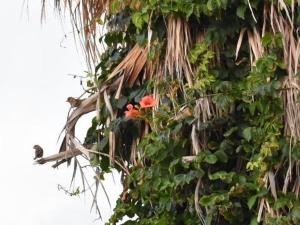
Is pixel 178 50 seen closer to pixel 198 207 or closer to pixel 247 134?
pixel 247 134

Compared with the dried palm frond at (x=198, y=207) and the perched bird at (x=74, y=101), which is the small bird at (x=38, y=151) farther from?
the dried palm frond at (x=198, y=207)

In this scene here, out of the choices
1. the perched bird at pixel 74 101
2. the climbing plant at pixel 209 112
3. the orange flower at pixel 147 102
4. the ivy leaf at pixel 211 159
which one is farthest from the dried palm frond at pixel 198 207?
the perched bird at pixel 74 101

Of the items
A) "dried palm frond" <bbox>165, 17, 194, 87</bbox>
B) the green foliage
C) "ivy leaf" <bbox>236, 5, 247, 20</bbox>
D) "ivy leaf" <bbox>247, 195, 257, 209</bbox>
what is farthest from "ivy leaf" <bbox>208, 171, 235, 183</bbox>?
"ivy leaf" <bbox>236, 5, 247, 20</bbox>

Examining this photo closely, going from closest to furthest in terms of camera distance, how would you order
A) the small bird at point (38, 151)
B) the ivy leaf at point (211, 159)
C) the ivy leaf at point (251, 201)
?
the ivy leaf at point (251, 201) → the ivy leaf at point (211, 159) → the small bird at point (38, 151)

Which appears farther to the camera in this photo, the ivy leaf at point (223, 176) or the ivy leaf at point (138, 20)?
the ivy leaf at point (138, 20)

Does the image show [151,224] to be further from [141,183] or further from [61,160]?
[61,160]

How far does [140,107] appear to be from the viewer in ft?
16.7

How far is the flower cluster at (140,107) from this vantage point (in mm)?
5000

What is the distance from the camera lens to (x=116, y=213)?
17.7 ft

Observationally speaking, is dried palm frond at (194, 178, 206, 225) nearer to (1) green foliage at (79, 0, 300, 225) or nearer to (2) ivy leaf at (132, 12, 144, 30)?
(1) green foliage at (79, 0, 300, 225)

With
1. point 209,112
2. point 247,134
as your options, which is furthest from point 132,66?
point 247,134

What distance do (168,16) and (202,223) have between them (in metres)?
1.02

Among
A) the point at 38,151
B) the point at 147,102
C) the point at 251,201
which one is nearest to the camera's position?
the point at 251,201

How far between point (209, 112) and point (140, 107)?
384 millimetres
